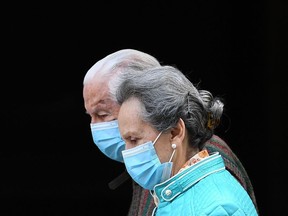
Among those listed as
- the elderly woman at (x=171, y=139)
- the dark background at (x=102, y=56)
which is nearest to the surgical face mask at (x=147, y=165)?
the elderly woman at (x=171, y=139)

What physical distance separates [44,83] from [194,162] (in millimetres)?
3260

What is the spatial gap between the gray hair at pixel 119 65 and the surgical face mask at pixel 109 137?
15 cm

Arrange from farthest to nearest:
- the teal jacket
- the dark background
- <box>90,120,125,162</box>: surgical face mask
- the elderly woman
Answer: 1. the dark background
2. <box>90,120,125,162</box>: surgical face mask
3. the elderly woman
4. the teal jacket

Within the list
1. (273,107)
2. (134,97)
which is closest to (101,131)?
(134,97)

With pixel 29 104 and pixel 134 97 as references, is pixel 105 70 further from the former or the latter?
pixel 29 104

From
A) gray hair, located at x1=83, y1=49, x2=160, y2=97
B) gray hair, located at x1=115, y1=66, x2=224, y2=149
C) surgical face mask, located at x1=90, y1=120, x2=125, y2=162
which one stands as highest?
gray hair, located at x1=115, y1=66, x2=224, y2=149

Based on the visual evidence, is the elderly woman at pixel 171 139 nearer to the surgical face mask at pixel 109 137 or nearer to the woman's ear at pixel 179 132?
the woman's ear at pixel 179 132

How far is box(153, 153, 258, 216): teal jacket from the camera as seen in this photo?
229cm

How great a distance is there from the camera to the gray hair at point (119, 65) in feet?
11.2

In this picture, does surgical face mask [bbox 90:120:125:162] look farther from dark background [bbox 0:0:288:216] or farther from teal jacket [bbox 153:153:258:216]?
dark background [bbox 0:0:288:216]

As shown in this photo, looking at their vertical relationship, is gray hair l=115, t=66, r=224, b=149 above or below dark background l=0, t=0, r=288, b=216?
above

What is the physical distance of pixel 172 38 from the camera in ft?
18.0

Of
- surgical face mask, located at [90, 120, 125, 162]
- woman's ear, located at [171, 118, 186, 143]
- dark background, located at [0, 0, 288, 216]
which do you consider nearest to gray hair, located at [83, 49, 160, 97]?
surgical face mask, located at [90, 120, 125, 162]

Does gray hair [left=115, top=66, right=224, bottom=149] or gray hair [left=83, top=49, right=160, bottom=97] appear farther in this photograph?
gray hair [left=83, top=49, right=160, bottom=97]
